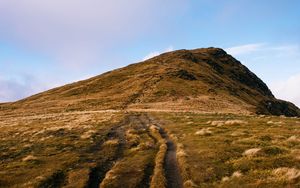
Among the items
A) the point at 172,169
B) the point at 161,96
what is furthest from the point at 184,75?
the point at 172,169

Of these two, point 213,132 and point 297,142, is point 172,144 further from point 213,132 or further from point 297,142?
point 297,142

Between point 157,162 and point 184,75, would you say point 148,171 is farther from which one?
point 184,75

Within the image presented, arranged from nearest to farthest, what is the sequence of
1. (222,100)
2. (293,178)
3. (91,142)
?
1. (293,178)
2. (91,142)
3. (222,100)

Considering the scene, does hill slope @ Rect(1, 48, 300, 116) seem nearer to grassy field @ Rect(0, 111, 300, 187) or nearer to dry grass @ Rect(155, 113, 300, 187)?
grassy field @ Rect(0, 111, 300, 187)

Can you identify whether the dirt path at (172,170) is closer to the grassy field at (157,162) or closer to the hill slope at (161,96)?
the grassy field at (157,162)

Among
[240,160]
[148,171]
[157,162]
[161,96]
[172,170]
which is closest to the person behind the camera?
[172,170]

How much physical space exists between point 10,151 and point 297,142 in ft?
95.9

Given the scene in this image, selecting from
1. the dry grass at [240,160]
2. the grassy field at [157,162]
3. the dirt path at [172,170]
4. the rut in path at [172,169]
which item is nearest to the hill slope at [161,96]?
the grassy field at [157,162]

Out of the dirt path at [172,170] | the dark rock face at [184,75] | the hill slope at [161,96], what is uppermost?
the dark rock face at [184,75]

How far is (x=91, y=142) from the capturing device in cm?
4244

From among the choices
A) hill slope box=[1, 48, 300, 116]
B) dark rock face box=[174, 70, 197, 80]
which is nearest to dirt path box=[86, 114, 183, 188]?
hill slope box=[1, 48, 300, 116]

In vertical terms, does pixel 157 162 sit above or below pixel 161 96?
below

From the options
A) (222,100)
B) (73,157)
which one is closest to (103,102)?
(222,100)

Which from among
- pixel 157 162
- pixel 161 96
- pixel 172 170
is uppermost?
pixel 161 96
